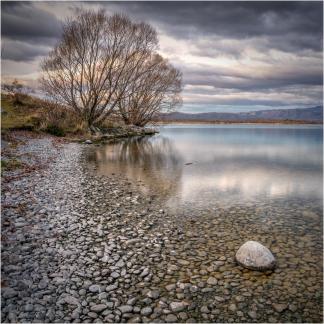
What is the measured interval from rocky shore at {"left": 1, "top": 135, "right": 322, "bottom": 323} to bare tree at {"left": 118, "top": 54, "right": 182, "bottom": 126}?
3745 centimetres

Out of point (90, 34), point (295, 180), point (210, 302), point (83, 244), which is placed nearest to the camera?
point (210, 302)

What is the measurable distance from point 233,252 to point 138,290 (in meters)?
2.79

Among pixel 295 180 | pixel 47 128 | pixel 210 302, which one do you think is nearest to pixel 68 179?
pixel 210 302

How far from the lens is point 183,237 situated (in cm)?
829

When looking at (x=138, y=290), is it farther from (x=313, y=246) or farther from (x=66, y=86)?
(x=66, y=86)

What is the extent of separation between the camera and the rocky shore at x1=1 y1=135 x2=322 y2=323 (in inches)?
201

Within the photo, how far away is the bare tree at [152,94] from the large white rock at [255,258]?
131 ft

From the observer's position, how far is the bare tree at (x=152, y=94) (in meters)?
47.5

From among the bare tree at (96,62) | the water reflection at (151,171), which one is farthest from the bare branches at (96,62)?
the water reflection at (151,171)

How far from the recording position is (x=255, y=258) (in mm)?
6703

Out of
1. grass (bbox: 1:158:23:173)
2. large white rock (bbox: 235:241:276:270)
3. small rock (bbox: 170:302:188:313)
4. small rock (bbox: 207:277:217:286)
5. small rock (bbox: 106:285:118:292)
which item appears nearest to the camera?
small rock (bbox: 170:302:188:313)

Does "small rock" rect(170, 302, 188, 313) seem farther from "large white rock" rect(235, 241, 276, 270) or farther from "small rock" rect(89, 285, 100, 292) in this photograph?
"large white rock" rect(235, 241, 276, 270)

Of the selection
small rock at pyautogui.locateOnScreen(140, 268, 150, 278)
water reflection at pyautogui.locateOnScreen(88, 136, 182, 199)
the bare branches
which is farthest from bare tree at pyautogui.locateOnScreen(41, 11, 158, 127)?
small rock at pyautogui.locateOnScreen(140, 268, 150, 278)

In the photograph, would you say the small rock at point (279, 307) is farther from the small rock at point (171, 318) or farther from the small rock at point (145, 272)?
the small rock at point (145, 272)
